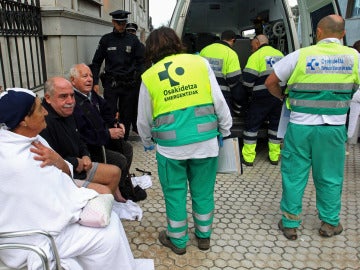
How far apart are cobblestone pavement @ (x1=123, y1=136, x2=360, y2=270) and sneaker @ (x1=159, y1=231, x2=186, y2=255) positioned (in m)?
0.04

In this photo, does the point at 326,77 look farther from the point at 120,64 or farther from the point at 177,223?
the point at 120,64

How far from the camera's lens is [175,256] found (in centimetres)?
265

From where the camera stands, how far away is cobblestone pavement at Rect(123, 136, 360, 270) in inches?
102

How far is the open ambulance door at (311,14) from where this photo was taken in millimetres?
4590

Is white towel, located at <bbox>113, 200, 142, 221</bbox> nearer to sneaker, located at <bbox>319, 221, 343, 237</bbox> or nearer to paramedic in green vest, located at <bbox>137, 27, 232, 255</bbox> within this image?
paramedic in green vest, located at <bbox>137, 27, 232, 255</bbox>

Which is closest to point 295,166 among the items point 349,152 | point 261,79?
point 261,79

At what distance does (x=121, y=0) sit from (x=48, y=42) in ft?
23.4

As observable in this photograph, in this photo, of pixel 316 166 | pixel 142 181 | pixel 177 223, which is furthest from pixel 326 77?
pixel 142 181

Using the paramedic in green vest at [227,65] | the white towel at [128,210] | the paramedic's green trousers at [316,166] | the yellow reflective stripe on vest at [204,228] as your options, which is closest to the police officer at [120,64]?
the paramedic in green vest at [227,65]

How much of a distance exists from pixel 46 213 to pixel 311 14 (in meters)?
4.57

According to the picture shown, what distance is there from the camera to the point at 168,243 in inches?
108

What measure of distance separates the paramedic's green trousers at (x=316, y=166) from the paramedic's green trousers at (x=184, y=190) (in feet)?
2.23

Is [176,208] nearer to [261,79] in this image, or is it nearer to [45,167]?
[45,167]

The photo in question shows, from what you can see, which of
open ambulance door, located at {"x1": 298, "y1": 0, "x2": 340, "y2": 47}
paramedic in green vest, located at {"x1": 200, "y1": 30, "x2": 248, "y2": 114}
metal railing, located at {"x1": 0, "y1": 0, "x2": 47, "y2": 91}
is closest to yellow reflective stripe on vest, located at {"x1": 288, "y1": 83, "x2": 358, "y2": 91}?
paramedic in green vest, located at {"x1": 200, "y1": 30, "x2": 248, "y2": 114}
